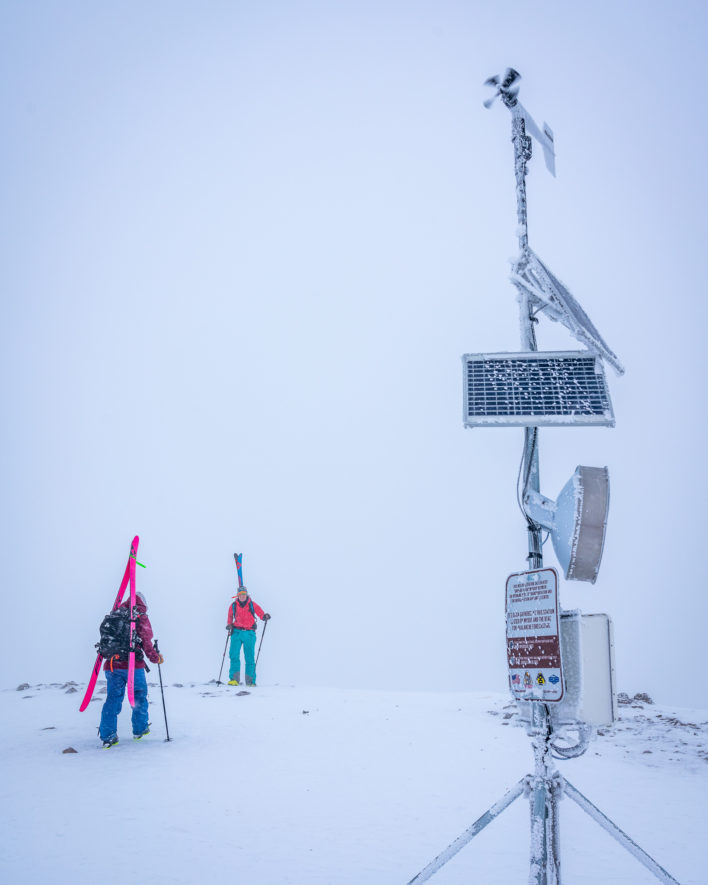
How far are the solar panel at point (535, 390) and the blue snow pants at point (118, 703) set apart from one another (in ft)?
21.9

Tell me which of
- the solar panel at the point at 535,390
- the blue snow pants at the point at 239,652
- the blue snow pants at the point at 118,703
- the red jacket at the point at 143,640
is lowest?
the blue snow pants at the point at 239,652

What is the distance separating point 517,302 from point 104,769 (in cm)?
705

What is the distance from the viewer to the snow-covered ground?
4.54 meters

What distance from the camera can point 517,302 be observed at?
5254 millimetres

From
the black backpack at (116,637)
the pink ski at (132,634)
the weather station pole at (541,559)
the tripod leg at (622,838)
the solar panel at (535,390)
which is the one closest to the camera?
the tripod leg at (622,838)

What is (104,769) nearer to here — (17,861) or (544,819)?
(17,861)

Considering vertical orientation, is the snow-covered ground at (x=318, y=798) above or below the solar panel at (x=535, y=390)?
below

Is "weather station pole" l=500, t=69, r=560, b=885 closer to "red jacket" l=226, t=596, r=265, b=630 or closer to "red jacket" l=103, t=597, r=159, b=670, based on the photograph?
"red jacket" l=103, t=597, r=159, b=670

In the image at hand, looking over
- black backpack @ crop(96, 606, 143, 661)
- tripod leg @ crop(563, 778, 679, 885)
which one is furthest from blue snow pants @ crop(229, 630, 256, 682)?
tripod leg @ crop(563, 778, 679, 885)

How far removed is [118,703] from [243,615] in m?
5.47

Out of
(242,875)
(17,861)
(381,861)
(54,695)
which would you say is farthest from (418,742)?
(54,695)

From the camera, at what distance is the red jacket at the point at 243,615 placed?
13.5 metres

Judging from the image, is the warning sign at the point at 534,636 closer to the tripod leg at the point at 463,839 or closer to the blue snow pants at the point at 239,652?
the tripod leg at the point at 463,839

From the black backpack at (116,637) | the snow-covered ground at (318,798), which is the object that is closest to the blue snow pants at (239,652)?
the snow-covered ground at (318,798)
